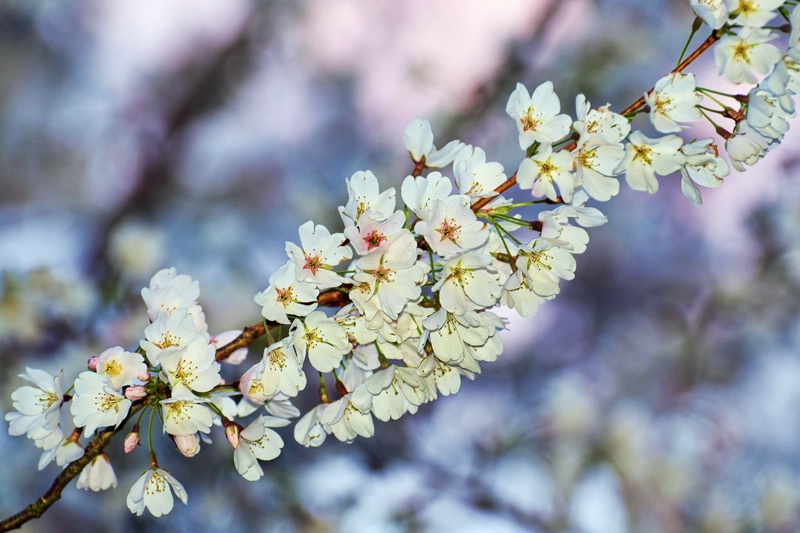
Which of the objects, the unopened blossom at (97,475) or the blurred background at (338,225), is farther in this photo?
the blurred background at (338,225)

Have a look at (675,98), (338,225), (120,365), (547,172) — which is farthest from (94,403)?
(338,225)

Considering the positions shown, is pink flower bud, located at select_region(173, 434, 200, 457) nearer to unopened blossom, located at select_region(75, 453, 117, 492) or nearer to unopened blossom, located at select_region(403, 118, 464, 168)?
unopened blossom, located at select_region(75, 453, 117, 492)

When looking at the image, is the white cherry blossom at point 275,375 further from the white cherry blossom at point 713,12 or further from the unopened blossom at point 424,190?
the white cherry blossom at point 713,12

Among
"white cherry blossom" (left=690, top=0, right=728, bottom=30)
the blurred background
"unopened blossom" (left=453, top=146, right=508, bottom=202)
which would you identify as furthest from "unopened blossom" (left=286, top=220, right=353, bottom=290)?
the blurred background

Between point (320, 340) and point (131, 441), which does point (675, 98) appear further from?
point (131, 441)

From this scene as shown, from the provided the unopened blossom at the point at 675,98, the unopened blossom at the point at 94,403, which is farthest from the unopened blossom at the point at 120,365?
the unopened blossom at the point at 675,98

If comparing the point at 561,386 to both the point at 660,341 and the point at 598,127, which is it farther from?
the point at 598,127

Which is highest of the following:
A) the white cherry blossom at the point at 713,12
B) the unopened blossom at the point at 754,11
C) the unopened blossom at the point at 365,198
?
the white cherry blossom at the point at 713,12
